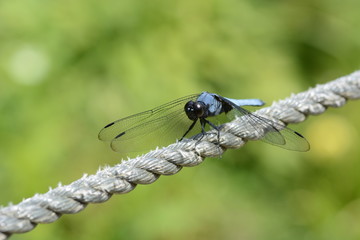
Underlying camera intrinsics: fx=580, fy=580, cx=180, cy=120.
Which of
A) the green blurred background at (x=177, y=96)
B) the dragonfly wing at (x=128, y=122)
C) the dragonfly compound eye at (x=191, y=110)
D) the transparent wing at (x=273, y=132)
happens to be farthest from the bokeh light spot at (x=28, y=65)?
the transparent wing at (x=273, y=132)

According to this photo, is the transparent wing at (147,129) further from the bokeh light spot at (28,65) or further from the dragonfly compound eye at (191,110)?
the bokeh light spot at (28,65)

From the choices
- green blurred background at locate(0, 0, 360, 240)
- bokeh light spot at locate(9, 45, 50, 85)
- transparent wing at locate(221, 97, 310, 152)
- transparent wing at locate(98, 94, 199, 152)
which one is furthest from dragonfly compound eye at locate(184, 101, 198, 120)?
bokeh light spot at locate(9, 45, 50, 85)

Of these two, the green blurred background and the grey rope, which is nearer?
the grey rope

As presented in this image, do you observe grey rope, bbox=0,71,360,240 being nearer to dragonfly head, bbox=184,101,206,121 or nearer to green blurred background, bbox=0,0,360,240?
dragonfly head, bbox=184,101,206,121


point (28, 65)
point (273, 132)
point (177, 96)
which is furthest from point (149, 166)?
point (28, 65)

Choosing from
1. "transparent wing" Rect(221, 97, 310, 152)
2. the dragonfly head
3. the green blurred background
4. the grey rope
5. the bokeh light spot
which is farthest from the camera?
the bokeh light spot
